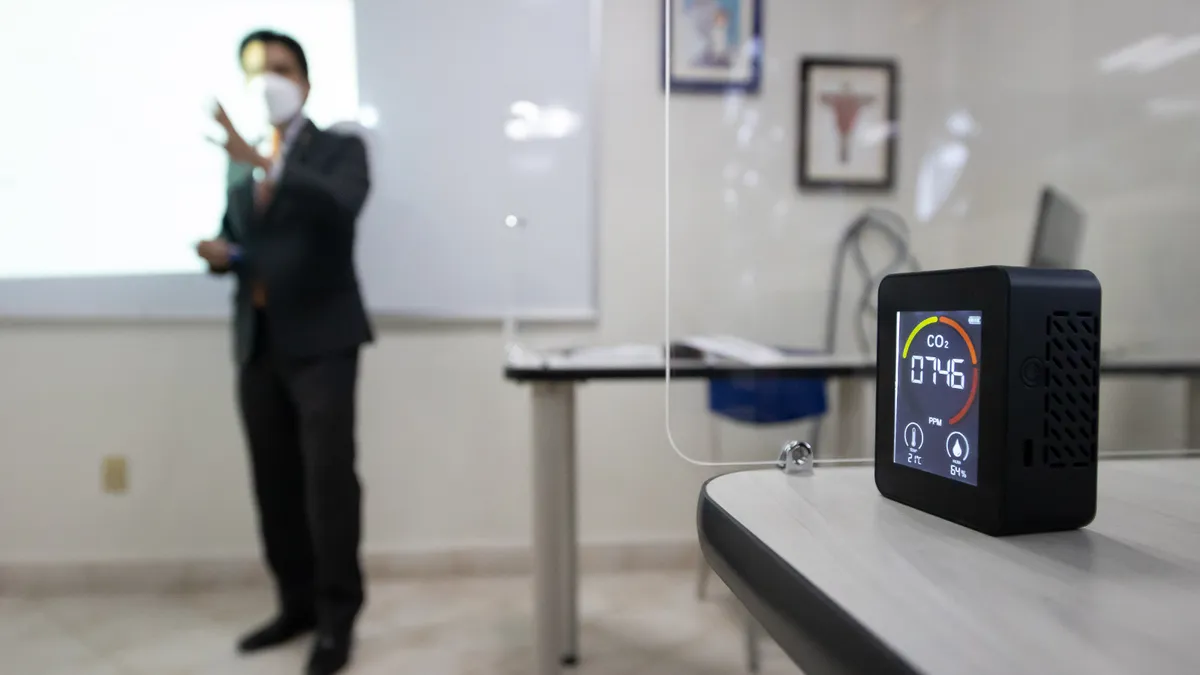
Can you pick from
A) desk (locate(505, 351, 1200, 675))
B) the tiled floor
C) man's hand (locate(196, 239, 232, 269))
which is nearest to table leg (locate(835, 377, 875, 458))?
desk (locate(505, 351, 1200, 675))

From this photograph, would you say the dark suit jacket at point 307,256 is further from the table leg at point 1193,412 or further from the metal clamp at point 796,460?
the table leg at point 1193,412

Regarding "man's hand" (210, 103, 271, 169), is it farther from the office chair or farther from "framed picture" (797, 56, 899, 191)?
"framed picture" (797, 56, 899, 191)

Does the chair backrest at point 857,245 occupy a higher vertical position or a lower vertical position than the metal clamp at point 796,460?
higher

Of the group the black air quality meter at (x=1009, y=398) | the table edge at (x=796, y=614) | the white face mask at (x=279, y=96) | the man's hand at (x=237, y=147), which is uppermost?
the white face mask at (x=279, y=96)

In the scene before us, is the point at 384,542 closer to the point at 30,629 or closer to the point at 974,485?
the point at 30,629

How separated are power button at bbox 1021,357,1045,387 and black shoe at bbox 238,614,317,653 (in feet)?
5.97

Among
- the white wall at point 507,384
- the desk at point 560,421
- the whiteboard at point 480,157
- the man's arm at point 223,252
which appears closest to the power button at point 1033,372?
the desk at point 560,421

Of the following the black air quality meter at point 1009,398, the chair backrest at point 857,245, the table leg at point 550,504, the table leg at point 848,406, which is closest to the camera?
the black air quality meter at point 1009,398

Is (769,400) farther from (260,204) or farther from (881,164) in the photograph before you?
(260,204)

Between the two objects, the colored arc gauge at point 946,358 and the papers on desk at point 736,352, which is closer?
the colored arc gauge at point 946,358

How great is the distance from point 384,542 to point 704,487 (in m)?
1.86

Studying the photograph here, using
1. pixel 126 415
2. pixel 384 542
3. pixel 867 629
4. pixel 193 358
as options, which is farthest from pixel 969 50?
pixel 126 415

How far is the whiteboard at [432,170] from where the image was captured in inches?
77.4

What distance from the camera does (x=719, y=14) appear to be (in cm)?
197
